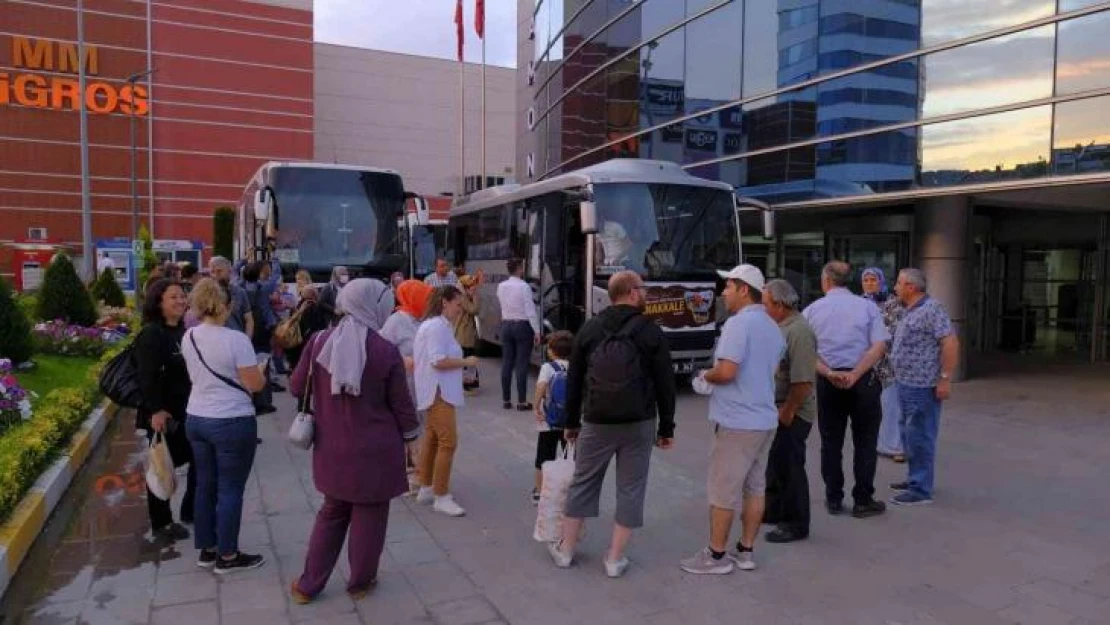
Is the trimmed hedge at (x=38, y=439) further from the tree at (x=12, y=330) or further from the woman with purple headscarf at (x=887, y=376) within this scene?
the woman with purple headscarf at (x=887, y=376)

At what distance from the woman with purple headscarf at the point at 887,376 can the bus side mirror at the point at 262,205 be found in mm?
9287

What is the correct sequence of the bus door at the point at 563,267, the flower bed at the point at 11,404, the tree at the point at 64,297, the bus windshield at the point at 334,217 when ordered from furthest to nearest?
the bus windshield at the point at 334,217, the tree at the point at 64,297, the bus door at the point at 563,267, the flower bed at the point at 11,404

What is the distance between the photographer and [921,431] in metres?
5.92

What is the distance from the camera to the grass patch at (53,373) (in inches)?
352

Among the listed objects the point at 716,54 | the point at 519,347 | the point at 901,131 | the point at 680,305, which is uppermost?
the point at 716,54

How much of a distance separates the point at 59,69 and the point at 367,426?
51.3m

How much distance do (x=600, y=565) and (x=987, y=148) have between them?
9.34m

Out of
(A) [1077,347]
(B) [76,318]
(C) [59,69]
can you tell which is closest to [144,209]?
(C) [59,69]

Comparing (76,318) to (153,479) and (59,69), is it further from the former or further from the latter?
(59,69)

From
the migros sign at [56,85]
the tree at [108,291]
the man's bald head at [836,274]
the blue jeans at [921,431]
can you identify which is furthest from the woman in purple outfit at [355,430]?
the migros sign at [56,85]

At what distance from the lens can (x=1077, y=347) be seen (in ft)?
56.9

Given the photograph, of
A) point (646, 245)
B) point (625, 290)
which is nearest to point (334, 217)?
point (646, 245)

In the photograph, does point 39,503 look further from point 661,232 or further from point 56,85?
point 56,85

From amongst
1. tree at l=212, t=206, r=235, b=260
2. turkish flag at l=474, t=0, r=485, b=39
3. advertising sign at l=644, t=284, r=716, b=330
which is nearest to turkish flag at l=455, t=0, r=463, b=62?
turkish flag at l=474, t=0, r=485, b=39
